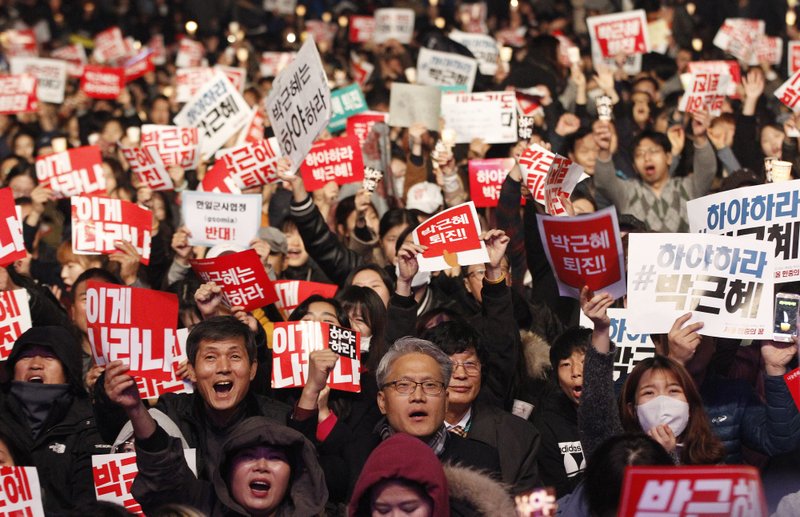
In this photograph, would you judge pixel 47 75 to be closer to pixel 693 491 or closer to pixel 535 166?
pixel 535 166

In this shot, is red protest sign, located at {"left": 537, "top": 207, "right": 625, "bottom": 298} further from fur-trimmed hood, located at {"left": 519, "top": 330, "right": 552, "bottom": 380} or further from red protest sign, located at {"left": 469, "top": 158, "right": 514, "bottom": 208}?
red protest sign, located at {"left": 469, "top": 158, "right": 514, "bottom": 208}

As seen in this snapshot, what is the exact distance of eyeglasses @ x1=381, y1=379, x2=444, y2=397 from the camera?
5.24 metres

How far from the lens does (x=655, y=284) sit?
587 cm

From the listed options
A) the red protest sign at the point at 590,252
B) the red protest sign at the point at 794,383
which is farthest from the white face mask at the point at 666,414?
the red protest sign at the point at 590,252

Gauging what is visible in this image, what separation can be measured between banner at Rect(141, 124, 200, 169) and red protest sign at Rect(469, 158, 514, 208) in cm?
242

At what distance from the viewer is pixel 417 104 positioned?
34.9 feet

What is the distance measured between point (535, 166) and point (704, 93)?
343 cm

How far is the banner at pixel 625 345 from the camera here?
6.47 metres

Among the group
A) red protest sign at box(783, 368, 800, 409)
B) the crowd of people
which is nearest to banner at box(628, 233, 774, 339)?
the crowd of people

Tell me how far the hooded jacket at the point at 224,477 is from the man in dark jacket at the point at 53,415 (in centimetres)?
91

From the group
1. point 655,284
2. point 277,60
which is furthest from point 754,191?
point 277,60

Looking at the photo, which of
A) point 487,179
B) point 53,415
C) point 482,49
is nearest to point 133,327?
point 53,415

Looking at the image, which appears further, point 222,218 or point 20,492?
point 222,218

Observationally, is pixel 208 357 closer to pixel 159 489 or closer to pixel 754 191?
pixel 159 489
